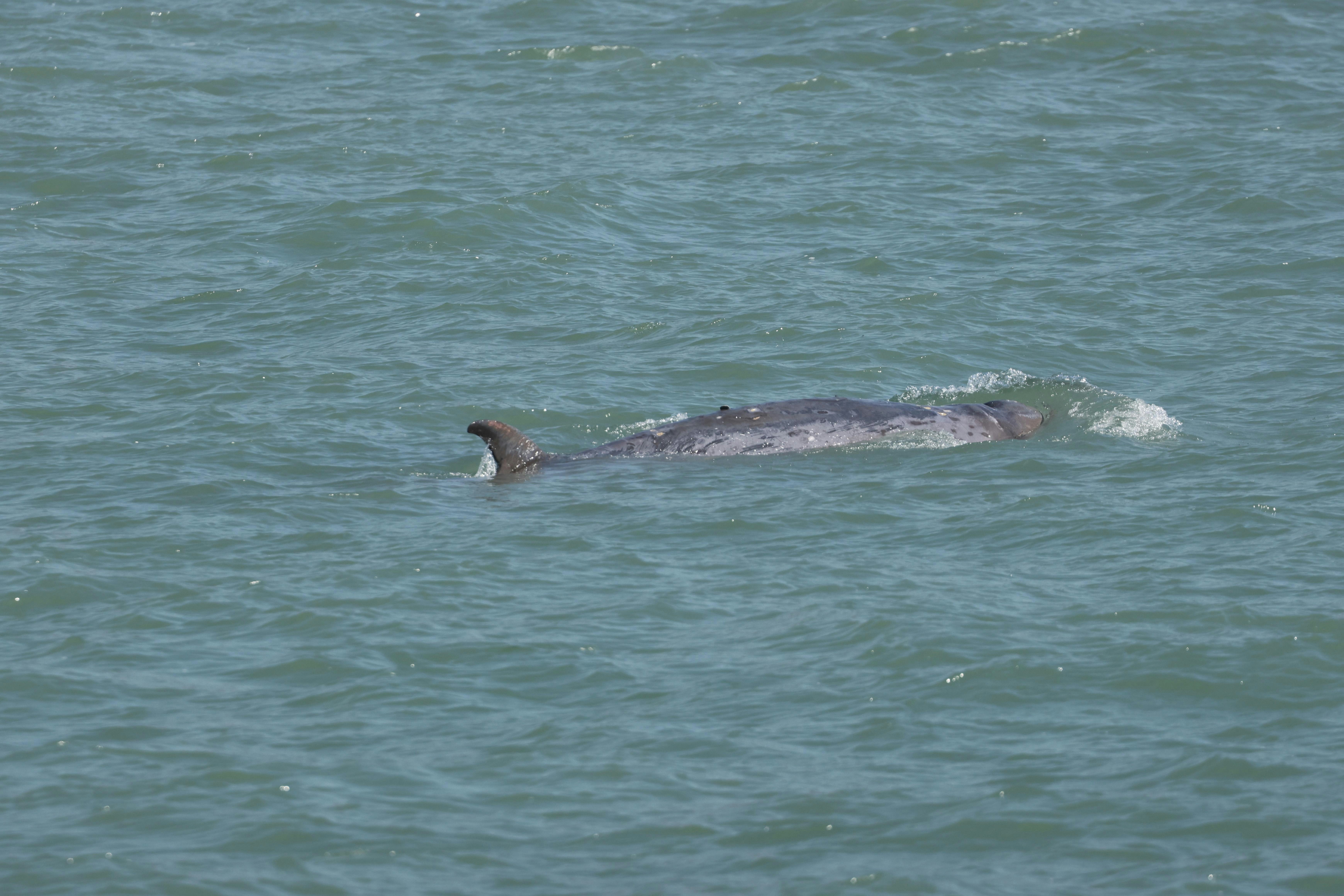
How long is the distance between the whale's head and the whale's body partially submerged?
126 millimetres

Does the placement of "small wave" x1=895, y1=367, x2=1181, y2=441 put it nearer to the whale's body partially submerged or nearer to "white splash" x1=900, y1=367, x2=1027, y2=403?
"white splash" x1=900, y1=367, x2=1027, y2=403

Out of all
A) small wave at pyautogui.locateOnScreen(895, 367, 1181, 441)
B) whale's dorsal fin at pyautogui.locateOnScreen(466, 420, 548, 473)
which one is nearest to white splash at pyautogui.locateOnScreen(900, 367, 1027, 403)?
small wave at pyautogui.locateOnScreen(895, 367, 1181, 441)

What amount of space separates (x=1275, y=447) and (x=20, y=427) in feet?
39.3

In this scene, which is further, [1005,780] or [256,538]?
[256,538]

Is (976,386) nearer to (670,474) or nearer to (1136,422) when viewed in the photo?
(1136,422)

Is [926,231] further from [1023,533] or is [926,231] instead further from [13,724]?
[13,724]

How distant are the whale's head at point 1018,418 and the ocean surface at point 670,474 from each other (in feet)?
1.00

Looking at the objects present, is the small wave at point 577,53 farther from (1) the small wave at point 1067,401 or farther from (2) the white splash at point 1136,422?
(2) the white splash at point 1136,422

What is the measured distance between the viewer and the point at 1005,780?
9.99m

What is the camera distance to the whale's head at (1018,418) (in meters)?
16.6

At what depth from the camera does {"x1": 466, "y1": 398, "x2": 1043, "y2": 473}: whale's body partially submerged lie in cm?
1591

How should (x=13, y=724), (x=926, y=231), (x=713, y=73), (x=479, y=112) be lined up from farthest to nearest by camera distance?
(x=713, y=73) → (x=479, y=112) → (x=926, y=231) → (x=13, y=724)

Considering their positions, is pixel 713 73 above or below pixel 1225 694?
above

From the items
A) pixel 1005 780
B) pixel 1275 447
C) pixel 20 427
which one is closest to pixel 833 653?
pixel 1005 780
